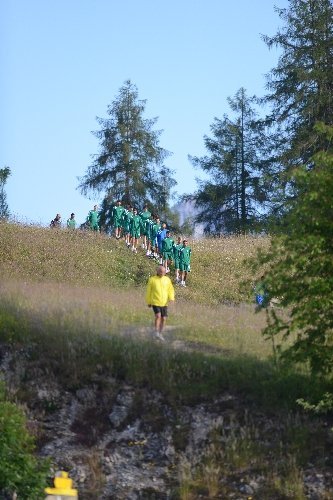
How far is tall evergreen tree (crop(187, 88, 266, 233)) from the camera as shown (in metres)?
48.1

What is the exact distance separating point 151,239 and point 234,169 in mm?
13367

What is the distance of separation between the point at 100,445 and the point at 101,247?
21.4 m

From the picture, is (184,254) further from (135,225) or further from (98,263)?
(135,225)

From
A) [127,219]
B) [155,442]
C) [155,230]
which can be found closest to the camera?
[155,442]

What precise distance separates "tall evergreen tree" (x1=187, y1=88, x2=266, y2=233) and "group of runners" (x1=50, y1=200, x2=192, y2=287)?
425 inches

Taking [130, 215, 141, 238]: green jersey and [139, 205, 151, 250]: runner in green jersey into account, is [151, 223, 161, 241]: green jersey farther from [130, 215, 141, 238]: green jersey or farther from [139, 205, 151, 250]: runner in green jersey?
[130, 215, 141, 238]: green jersey

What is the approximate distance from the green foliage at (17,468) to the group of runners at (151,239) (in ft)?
68.2

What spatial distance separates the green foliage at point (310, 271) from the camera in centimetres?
1416

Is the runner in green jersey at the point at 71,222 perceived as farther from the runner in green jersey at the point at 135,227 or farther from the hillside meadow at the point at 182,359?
the hillside meadow at the point at 182,359

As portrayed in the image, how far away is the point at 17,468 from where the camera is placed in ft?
39.8

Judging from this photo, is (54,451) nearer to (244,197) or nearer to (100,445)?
(100,445)

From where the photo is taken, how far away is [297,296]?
14.6 metres

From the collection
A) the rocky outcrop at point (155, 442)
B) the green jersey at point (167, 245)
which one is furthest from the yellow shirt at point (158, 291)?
the green jersey at point (167, 245)

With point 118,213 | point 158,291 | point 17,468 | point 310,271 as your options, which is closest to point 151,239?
point 118,213
